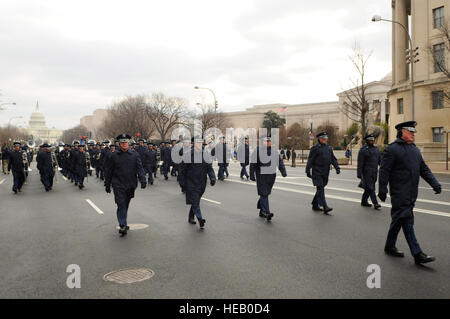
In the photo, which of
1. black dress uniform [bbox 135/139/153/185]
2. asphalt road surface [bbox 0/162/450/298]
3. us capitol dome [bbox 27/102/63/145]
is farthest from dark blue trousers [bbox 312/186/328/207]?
us capitol dome [bbox 27/102/63/145]

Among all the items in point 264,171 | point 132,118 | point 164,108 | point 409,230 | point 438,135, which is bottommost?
point 409,230

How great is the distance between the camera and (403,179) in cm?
568

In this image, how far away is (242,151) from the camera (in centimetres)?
1864

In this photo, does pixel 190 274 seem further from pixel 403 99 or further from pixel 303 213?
pixel 403 99

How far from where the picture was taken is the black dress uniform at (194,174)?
8328 mm

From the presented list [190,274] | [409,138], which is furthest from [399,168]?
[190,274]

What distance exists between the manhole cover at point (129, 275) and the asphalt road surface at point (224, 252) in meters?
0.10

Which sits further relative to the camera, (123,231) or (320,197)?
(320,197)

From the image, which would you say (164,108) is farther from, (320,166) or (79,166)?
(320,166)

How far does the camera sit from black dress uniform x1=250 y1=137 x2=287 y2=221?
912 centimetres

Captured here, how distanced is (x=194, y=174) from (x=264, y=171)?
1716 millimetres

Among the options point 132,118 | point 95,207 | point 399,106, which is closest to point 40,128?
point 132,118

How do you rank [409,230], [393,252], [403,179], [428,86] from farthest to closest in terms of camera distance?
[428,86], [393,252], [403,179], [409,230]
